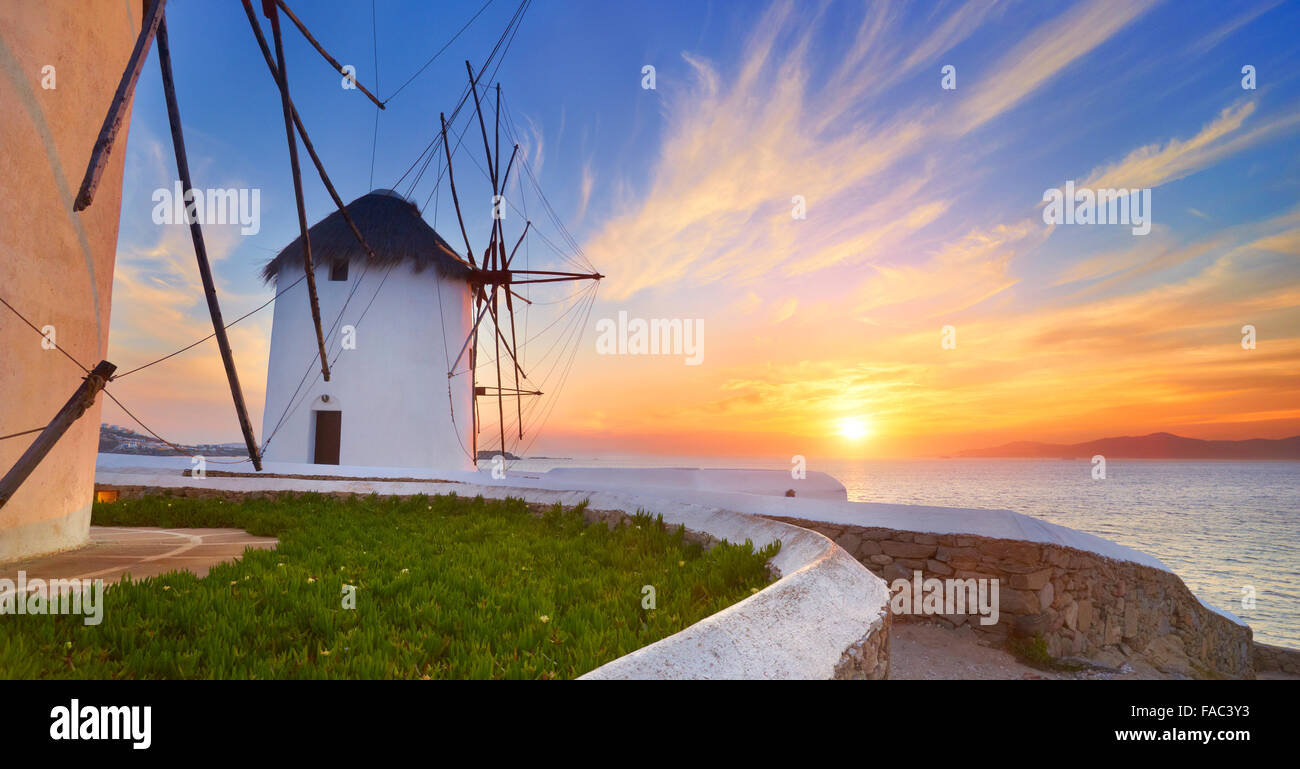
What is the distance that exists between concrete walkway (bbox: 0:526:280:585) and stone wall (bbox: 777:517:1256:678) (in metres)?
6.79

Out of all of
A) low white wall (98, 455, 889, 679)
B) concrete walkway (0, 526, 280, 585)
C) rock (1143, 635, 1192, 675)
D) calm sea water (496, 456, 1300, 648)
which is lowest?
calm sea water (496, 456, 1300, 648)

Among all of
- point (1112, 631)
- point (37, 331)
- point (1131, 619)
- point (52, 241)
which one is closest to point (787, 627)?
point (37, 331)

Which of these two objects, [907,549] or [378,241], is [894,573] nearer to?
[907,549]

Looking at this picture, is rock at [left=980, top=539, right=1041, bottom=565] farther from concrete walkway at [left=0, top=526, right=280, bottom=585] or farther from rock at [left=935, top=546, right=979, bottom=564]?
concrete walkway at [left=0, top=526, right=280, bottom=585]

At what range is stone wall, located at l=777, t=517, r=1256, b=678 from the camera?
7797 mm

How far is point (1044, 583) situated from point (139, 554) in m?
10.5

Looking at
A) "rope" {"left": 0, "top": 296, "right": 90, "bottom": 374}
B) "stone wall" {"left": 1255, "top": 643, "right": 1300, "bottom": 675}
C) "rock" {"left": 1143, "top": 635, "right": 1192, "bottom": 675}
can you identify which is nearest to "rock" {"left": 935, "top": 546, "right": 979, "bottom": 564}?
"rock" {"left": 1143, "top": 635, "right": 1192, "bottom": 675}

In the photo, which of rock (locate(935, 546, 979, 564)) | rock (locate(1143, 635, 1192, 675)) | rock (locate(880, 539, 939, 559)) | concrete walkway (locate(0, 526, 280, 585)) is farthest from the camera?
rock (locate(1143, 635, 1192, 675))

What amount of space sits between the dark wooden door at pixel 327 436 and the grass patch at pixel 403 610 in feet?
35.9

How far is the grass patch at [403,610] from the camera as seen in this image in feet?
9.91

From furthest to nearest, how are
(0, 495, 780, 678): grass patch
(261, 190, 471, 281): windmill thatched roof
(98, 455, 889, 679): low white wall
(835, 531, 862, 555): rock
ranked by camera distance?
(261, 190, 471, 281): windmill thatched roof, (835, 531, 862, 555): rock, (0, 495, 780, 678): grass patch, (98, 455, 889, 679): low white wall

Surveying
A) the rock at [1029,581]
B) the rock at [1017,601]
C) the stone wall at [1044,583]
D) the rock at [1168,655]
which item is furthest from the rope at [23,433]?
the rock at [1168,655]

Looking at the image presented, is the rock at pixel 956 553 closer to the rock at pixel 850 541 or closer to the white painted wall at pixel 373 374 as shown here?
the rock at pixel 850 541
